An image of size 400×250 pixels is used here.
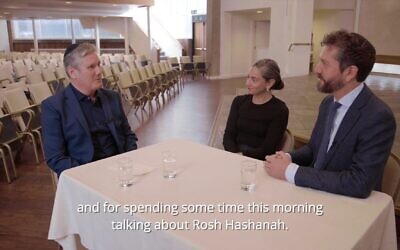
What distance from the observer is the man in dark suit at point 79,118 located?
7.21 feet

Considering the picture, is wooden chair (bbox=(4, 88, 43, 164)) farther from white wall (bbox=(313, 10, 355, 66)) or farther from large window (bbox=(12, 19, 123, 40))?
large window (bbox=(12, 19, 123, 40))

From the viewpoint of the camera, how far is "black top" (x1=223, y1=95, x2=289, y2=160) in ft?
8.18

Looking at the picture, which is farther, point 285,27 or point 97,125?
point 285,27

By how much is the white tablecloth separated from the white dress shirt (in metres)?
0.05

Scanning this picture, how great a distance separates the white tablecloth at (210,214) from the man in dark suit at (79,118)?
42 centimetres

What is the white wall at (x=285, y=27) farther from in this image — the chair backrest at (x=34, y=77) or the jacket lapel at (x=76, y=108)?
the jacket lapel at (x=76, y=108)

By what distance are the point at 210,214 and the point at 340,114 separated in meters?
0.82

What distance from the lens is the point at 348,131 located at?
155 centimetres

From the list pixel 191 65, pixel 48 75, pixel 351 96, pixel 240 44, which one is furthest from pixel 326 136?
pixel 240 44

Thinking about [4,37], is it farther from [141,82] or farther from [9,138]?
[9,138]

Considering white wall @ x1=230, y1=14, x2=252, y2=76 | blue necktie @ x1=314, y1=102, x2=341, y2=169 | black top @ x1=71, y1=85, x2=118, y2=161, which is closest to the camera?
blue necktie @ x1=314, y1=102, x2=341, y2=169

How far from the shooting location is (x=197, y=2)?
17.2 metres

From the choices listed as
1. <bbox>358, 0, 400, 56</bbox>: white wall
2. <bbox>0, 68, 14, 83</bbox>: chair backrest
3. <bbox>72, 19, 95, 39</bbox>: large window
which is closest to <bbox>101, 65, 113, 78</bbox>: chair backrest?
<bbox>0, 68, 14, 83</bbox>: chair backrest

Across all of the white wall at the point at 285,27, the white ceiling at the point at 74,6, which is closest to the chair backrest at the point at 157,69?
the white wall at the point at 285,27
